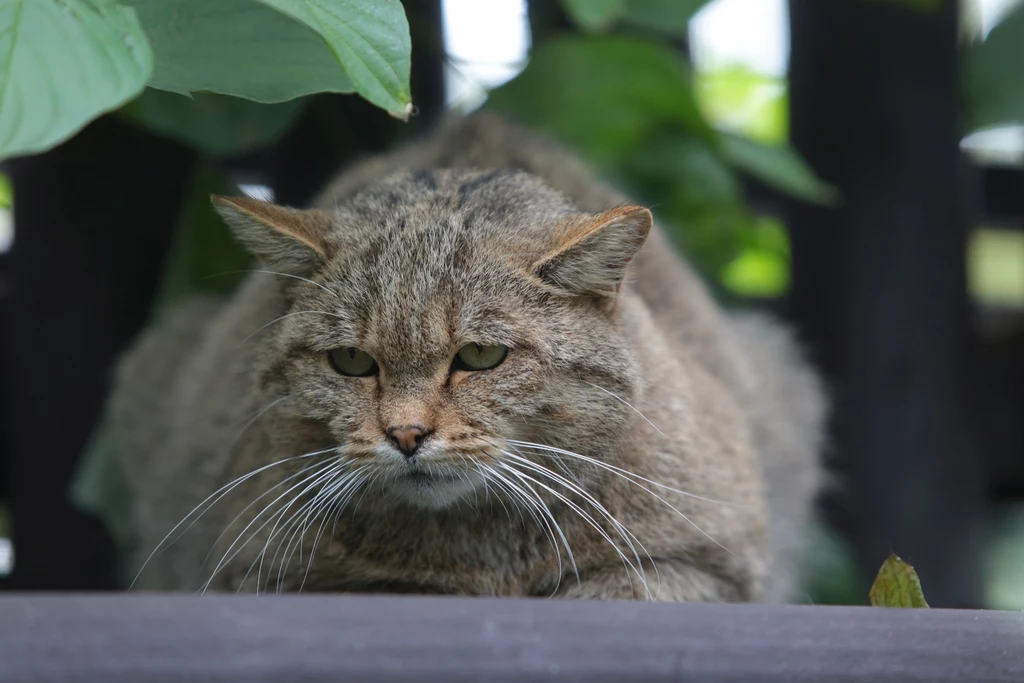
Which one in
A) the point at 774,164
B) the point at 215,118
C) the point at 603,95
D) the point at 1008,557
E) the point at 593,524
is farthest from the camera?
the point at 1008,557

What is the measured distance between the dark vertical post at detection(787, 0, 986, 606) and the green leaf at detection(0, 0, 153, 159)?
194 cm

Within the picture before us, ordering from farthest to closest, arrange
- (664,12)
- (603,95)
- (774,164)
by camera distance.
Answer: (603,95)
(774,164)
(664,12)

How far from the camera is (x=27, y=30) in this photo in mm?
925

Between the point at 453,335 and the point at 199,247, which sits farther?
the point at 199,247

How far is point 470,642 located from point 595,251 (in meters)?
0.61

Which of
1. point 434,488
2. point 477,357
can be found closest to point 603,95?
point 477,357

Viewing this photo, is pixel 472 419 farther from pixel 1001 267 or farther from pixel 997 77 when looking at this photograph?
pixel 1001 267

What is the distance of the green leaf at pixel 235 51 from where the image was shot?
107 cm

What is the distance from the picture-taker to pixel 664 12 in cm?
194

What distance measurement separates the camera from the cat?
4.13 feet

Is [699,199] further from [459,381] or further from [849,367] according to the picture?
[459,381]

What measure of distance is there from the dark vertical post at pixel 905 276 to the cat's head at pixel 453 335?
51.6 inches

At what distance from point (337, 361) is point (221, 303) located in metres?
1.18

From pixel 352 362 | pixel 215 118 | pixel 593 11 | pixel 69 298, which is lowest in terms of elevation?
pixel 69 298
